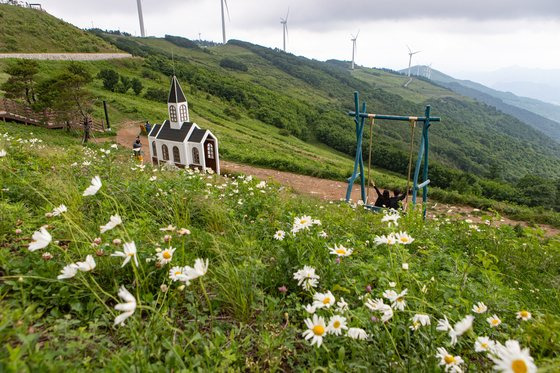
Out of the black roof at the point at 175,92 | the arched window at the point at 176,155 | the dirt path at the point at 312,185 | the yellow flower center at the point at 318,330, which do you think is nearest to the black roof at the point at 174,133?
the arched window at the point at 176,155

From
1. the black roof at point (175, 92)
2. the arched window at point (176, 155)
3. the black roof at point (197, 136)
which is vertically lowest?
the arched window at point (176, 155)

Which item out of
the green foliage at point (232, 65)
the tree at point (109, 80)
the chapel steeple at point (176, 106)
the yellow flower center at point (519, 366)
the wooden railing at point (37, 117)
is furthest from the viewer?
the green foliage at point (232, 65)

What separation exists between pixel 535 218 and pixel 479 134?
117845 mm

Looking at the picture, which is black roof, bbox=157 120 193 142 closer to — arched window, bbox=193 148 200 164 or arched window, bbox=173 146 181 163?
arched window, bbox=173 146 181 163

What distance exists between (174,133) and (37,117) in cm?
1366

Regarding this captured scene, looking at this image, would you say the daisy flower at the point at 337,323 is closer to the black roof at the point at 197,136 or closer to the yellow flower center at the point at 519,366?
the yellow flower center at the point at 519,366

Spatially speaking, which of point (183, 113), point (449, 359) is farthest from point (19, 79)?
point (449, 359)

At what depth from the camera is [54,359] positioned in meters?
1.60

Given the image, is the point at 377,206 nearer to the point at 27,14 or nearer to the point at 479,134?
the point at 27,14

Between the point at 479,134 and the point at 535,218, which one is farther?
the point at 479,134

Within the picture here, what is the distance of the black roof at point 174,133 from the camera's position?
50.8ft

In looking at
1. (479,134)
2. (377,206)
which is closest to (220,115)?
(377,206)

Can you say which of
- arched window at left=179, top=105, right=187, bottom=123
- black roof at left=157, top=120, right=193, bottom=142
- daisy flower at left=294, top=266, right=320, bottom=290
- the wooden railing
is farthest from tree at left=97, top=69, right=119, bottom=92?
daisy flower at left=294, top=266, right=320, bottom=290

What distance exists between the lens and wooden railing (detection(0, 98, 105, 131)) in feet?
72.1
